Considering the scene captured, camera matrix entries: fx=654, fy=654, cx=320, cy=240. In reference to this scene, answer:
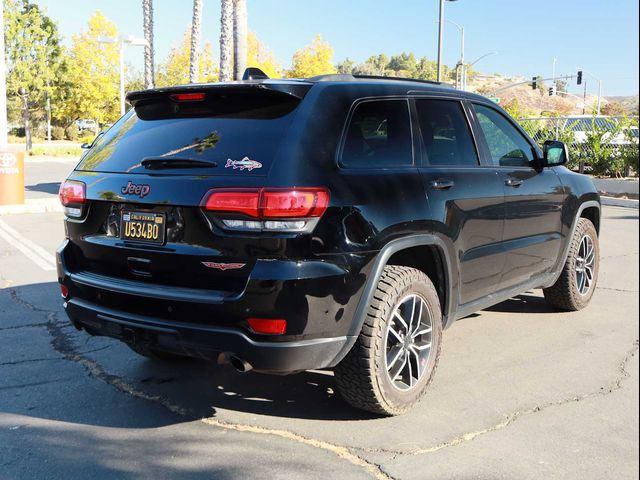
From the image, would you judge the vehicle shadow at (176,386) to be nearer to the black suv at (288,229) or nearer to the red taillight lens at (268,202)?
the black suv at (288,229)

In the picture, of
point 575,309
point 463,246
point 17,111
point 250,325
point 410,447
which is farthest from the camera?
point 17,111

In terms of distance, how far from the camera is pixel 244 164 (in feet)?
10.6

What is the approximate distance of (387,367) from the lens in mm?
3635

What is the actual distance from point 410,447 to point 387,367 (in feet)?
1.46

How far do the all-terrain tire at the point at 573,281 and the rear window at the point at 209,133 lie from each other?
341cm

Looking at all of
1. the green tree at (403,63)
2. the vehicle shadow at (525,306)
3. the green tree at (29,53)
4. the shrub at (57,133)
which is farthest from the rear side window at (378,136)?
the green tree at (403,63)

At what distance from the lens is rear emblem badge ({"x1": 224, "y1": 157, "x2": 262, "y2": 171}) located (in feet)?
10.5

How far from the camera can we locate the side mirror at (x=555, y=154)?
526cm

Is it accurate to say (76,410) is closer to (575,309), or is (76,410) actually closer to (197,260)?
(197,260)

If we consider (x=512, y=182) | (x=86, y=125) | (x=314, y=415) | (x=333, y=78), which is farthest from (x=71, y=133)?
(x=314, y=415)

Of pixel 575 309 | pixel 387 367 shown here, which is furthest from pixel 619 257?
pixel 387 367

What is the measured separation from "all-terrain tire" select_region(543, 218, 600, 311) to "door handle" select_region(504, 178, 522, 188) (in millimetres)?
1205

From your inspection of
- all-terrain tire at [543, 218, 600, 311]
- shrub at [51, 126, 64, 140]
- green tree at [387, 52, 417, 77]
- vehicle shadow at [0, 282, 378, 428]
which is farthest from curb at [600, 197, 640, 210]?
green tree at [387, 52, 417, 77]

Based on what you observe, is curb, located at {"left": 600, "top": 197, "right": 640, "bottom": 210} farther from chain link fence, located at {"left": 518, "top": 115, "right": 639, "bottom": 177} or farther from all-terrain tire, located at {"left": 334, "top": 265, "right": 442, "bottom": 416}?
all-terrain tire, located at {"left": 334, "top": 265, "right": 442, "bottom": 416}
